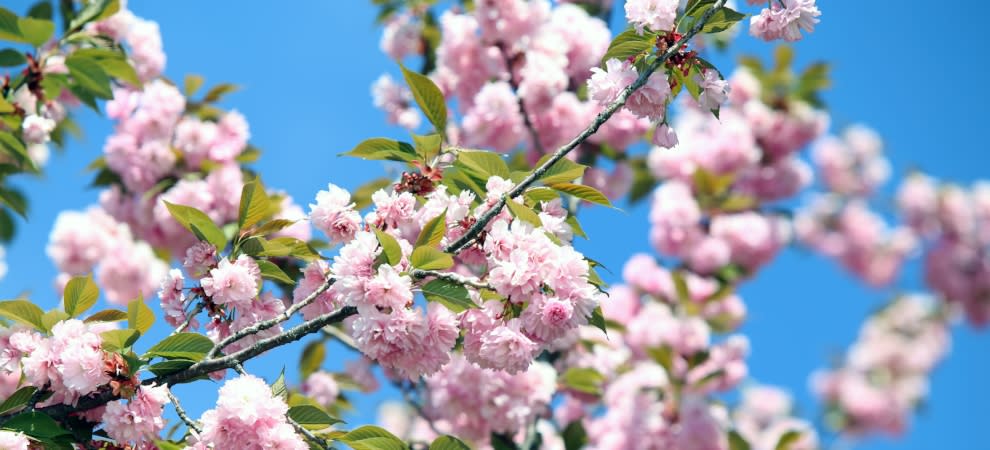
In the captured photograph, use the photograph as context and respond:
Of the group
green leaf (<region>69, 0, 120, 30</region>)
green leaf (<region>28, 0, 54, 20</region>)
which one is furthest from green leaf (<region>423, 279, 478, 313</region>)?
green leaf (<region>28, 0, 54, 20</region>)

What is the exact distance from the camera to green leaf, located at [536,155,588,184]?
1.59 m

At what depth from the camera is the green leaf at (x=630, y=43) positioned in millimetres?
1631

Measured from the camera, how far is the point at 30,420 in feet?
5.29

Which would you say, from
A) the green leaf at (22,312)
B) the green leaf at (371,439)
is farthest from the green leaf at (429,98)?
the green leaf at (22,312)

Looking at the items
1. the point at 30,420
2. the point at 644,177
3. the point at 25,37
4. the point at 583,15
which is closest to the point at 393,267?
the point at 30,420

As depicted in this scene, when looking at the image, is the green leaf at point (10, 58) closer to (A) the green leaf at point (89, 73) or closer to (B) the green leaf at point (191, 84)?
(A) the green leaf at point (89, 73)

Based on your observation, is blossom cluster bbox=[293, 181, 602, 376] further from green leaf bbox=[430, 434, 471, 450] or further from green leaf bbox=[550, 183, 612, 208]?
green leaf bbox=[430, 434, 471, 450]

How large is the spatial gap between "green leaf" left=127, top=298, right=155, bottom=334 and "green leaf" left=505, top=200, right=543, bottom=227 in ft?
2.42

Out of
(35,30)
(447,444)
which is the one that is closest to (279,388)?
(447,444)

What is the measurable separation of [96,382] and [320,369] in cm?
166

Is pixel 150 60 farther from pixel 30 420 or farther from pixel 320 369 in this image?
pixel 30 420

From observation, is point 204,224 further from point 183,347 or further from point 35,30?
point 35,30

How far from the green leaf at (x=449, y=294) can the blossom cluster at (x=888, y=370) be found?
974cm

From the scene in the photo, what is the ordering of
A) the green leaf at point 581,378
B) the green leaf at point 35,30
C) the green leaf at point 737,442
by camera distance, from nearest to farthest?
1. the green leaf at point 35,30
2. the green leaf at point 737,442
3. the green leaf at point 581,378
